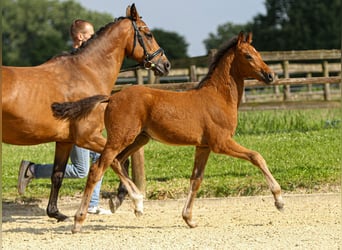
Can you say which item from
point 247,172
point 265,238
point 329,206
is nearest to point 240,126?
point 247,172

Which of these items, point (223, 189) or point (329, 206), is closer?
point (329, 206)

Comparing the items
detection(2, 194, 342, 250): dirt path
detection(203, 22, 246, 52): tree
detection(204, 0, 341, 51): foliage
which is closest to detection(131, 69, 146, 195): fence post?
detection(2, 194, 342, 250): dirt path

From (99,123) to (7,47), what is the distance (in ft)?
234

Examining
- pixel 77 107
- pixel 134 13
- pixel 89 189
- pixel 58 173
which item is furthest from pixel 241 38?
pixel 58 173

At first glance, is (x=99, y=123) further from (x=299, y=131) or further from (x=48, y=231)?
(x=299, y=131)

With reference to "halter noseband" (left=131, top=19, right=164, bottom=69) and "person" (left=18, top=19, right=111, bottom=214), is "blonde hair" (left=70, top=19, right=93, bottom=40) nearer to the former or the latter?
"person" (left=18, top=19, right=111, bottom=214)

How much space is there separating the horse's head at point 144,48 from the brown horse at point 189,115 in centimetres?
99

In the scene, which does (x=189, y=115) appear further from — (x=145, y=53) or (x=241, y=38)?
(x=145, y=53)

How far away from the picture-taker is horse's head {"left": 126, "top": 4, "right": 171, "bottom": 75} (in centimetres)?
821

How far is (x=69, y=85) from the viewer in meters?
7.73

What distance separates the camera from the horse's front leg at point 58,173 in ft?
26.9

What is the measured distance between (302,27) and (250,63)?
43795 mm

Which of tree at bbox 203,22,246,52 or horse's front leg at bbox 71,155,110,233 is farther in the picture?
tree at bbox 203,22,246,52

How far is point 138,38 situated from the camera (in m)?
8.21
